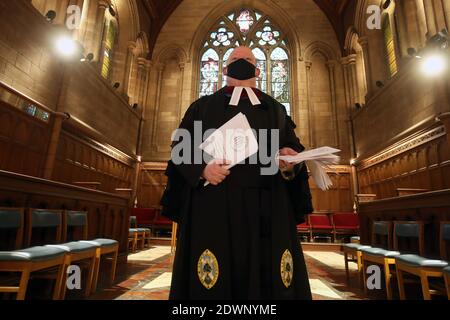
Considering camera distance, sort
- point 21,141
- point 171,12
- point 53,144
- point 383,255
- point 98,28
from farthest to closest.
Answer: point 171,12, point 98,28, point 53,144, point 21,141, point 383,255

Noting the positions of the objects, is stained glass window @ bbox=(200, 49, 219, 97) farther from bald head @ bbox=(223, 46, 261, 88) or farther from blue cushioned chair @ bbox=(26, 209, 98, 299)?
bald head @ bbox=(223, 46, 261, 88)

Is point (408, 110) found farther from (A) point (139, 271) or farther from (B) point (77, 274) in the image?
(B) point (77, 274)

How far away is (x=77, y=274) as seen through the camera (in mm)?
3055

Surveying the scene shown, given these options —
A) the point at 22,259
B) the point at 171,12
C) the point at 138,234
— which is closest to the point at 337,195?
the point at 138,234

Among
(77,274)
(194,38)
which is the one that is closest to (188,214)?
(77,274)

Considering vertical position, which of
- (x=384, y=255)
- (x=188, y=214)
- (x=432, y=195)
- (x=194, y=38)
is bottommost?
(x=384, y=255)

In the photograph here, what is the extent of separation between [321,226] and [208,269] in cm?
832

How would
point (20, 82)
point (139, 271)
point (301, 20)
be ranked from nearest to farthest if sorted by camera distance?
point (139, 271), point (20, 82), point (301, 20)

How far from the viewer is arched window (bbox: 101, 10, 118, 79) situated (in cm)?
966

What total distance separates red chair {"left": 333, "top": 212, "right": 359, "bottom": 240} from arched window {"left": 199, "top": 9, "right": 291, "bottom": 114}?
5369mm

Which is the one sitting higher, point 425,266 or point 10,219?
point 10,219

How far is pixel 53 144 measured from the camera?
6.01 metres

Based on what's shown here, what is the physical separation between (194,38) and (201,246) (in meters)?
12.4

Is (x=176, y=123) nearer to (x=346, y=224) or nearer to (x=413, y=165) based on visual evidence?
(x=346, y=224)
